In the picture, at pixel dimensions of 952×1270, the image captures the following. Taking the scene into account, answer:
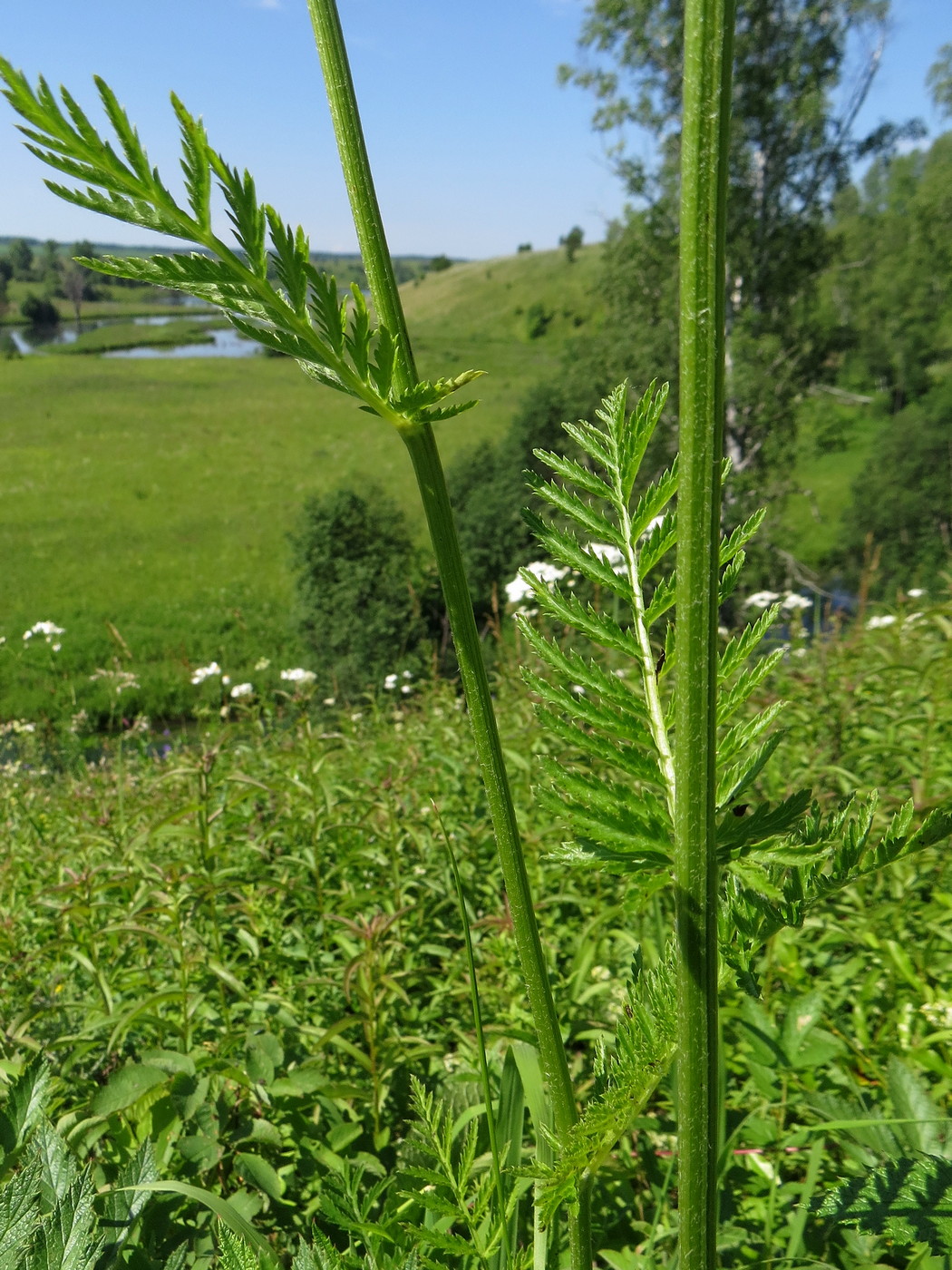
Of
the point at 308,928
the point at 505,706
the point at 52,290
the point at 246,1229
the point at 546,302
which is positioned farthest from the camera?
the point at 52,290

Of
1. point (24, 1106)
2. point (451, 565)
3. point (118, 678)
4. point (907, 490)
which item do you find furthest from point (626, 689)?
point (907, 490)

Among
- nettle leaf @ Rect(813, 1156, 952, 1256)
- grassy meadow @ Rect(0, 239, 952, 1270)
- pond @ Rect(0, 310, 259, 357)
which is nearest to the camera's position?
nettle leaf @ Rect(813, 1156, 952, 1256)

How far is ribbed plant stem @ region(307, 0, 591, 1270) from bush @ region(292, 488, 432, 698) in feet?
59.3

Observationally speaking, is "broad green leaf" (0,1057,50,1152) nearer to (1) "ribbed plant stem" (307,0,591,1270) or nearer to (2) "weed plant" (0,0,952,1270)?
(2) "weed plant" (0,0,952,1270)

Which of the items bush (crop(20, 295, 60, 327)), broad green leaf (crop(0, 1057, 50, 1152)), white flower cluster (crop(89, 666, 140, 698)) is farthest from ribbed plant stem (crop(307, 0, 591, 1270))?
bush (crop(20, 295, 60, 327))

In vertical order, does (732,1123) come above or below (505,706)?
above

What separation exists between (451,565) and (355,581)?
71.7 feet

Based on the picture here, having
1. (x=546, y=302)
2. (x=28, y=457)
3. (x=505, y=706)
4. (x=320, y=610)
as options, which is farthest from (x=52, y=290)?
(x=505, y=706)

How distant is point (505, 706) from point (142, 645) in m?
24.5

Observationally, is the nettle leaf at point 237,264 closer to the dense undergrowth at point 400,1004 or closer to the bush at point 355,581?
the dense undergrowth at point 400,1004

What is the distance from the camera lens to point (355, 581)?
22188mm

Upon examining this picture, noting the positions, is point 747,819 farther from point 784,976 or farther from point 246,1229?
point 784,976

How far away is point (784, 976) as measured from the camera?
198cm

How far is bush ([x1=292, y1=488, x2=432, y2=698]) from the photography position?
20.4 m
